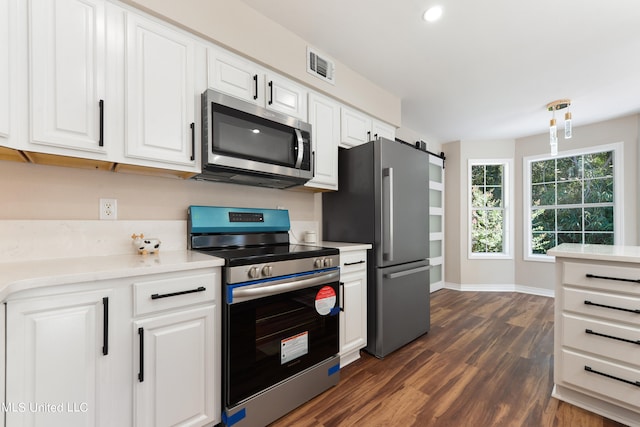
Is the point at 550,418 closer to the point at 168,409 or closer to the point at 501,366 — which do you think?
the point at 501,366

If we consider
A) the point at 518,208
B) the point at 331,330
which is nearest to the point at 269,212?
Answer: the point at 331,330

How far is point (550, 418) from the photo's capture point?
1645 mm

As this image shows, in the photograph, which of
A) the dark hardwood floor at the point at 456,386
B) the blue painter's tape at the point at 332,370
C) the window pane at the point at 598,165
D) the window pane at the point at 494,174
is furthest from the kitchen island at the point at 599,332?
the window pane at the point at 494,174

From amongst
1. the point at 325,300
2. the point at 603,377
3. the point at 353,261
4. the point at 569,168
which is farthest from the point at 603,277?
the point at 569,168

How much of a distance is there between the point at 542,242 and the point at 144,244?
549cm

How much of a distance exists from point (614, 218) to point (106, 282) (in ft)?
18.5

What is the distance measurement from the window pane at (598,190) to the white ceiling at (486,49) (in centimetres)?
94

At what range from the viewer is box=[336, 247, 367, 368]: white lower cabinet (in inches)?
84.2

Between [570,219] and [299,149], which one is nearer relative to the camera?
[299,149]

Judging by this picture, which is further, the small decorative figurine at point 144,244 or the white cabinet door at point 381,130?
the white cabinet door at point 381,130

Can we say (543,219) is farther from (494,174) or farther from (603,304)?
(603,304)

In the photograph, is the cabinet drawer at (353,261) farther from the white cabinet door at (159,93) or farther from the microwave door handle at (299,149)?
the white cabinet door at (159,93)

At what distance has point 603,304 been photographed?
1.64 metres

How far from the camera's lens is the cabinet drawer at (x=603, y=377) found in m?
1.54
